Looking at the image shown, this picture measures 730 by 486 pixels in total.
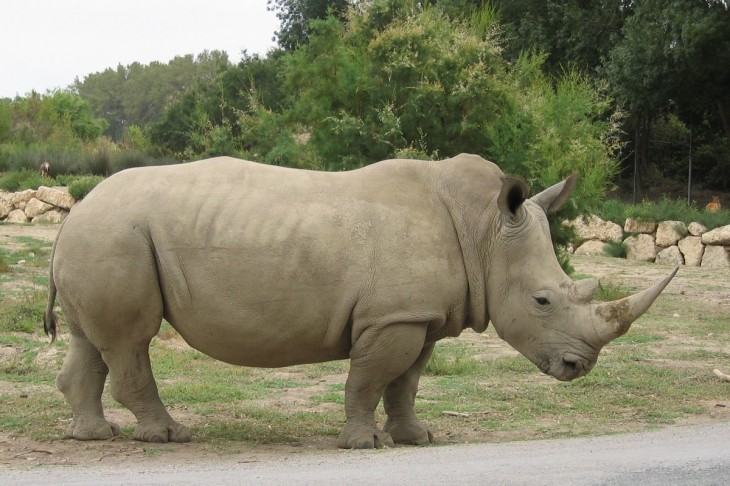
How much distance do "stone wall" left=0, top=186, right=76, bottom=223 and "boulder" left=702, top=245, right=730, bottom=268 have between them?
504 inches

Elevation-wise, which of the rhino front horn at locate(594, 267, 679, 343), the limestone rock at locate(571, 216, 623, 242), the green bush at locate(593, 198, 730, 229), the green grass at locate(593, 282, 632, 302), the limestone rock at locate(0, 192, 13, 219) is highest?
the rhino front horn at locate(594, 267, 679, 343)

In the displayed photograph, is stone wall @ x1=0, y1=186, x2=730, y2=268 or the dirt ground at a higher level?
the dirt ground

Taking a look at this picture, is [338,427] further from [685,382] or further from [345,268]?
[685,382]

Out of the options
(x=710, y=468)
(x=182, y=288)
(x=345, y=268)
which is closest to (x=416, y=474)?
(x=710, y=468)

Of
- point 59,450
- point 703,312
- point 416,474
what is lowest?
point 703,312

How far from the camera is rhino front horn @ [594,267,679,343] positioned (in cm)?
641

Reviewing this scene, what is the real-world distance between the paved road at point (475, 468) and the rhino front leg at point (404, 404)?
833mm

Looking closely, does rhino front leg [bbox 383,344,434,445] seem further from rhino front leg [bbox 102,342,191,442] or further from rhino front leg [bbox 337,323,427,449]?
rhino front leg [bbox 102,342,191,442]

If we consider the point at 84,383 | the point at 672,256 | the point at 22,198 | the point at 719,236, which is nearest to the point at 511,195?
the point at 84,383

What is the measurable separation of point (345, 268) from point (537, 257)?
47.8 inches

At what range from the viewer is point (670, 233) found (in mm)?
22953

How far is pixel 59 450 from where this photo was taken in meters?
6.37

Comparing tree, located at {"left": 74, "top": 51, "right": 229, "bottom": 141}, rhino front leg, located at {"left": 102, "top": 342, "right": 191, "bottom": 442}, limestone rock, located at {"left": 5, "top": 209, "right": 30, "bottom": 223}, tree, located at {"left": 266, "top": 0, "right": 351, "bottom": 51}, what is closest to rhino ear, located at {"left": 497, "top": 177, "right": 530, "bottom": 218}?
rhino front leg, located at {"left": 102, "top": 342, "right": 191, "bottom": 442}

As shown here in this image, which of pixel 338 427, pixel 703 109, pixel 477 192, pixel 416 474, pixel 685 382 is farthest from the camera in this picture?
pixel 703 109
